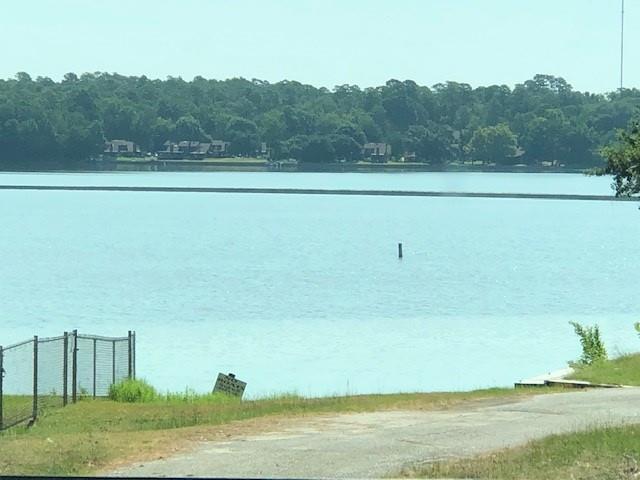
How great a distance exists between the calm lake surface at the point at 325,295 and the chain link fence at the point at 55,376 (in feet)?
20.4

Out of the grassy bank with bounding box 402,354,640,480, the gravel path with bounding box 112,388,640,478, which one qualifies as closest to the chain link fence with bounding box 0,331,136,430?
the gravel path with bounding box 112,388,640,478

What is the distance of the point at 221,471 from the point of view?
14977 mm

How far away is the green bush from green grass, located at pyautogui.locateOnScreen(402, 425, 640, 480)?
10.8m

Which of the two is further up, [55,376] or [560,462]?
[560,462]

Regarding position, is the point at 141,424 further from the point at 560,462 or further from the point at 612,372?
the point at 612,372

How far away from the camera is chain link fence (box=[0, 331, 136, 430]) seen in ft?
75.9

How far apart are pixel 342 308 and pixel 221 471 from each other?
1917 inches

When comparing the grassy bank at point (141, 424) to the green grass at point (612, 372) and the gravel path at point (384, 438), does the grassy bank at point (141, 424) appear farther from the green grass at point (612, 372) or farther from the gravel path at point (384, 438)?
the green grass at point (612, 372)

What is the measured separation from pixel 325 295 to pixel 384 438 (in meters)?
53.3

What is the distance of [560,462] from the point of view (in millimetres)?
14625

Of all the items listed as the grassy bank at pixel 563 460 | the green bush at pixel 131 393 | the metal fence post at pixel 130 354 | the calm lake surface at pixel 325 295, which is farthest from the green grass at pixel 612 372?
the calm lake surface at pixel 325 295

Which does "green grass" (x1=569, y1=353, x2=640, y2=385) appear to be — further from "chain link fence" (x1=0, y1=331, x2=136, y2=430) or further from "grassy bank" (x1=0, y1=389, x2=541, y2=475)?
"chain link fence" (x1=0, y1=331, x2=136, y2=430)

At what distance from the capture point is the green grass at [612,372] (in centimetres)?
2455

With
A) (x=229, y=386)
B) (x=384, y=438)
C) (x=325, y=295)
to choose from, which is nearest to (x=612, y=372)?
(x=229, y=386)
